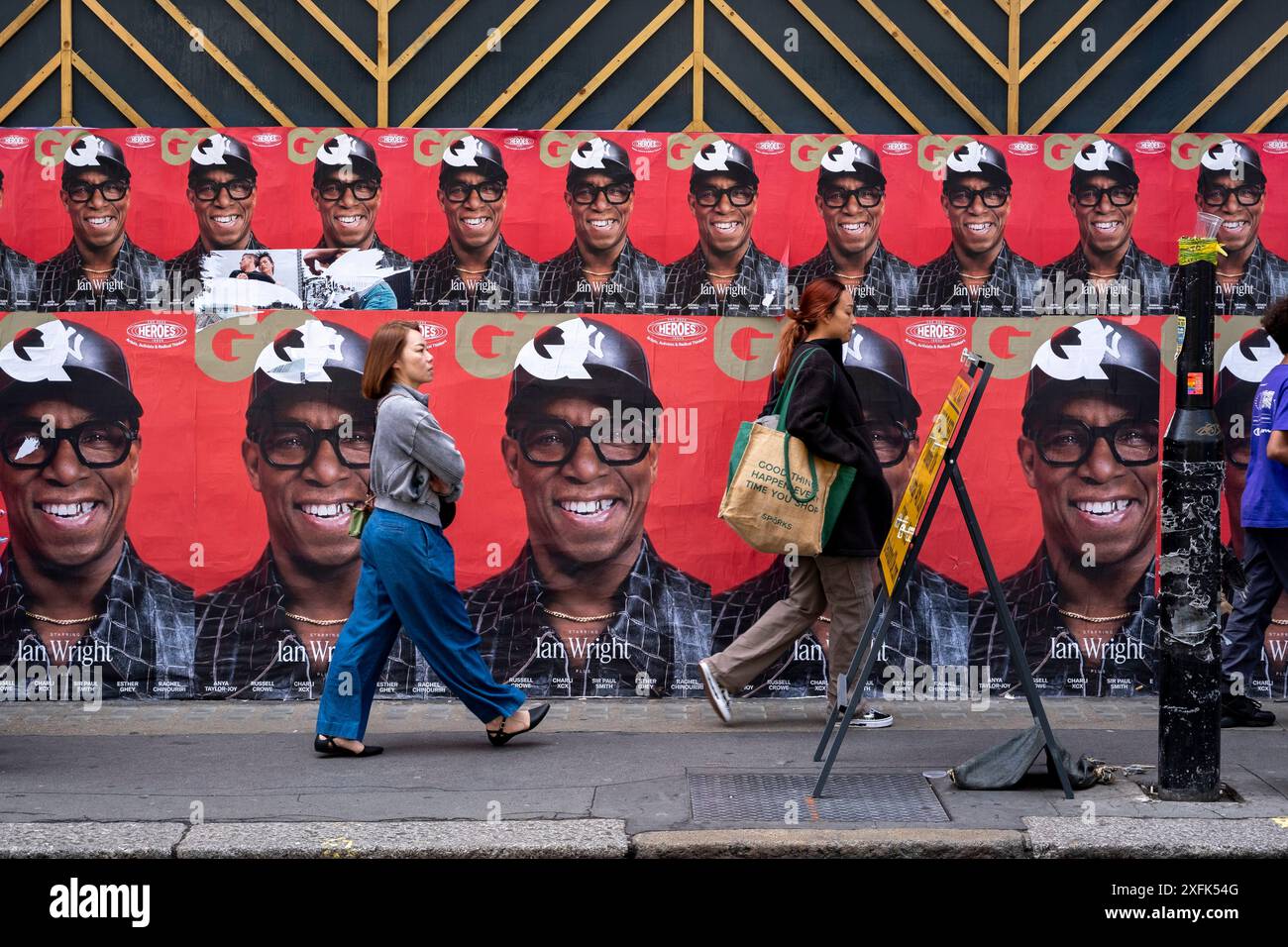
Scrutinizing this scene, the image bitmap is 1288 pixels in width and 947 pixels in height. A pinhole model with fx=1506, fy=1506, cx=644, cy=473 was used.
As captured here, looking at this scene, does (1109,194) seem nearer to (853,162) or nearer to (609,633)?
(853,162)

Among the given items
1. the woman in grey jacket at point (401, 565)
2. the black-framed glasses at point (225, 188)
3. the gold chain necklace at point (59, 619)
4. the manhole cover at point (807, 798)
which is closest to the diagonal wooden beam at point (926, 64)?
the black-framed glasses at point (225, 188)

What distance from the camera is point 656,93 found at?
8.29m

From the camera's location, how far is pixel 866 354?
8.18 metres

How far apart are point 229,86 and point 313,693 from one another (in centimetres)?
337

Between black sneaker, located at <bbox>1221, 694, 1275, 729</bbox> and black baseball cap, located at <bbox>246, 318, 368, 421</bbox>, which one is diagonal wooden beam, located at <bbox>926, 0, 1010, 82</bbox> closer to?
black sneaker, located at <bbox>1221, 694, 1275, 729</bbox>

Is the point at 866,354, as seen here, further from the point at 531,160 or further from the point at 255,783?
the point at 255,783

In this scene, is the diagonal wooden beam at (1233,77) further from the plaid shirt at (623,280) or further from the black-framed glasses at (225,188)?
the black-framed glasses at (225,188)

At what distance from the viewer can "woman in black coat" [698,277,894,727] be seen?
23.8 feet

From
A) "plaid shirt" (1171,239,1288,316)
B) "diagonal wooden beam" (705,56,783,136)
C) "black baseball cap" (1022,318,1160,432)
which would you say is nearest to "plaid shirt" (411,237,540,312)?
"diagonal wooden beam" (705,56,783,136)

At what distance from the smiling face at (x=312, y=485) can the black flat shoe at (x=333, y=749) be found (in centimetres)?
142

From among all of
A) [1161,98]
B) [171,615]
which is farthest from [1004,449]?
[171,615]

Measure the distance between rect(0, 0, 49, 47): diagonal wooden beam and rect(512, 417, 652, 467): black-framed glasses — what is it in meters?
3.50

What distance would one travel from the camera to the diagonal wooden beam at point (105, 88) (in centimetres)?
825

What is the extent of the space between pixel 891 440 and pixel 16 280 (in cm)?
481
